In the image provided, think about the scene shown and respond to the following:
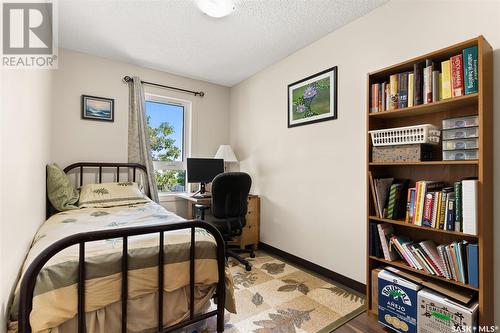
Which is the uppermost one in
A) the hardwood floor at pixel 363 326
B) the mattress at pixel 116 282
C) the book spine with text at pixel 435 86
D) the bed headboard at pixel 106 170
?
the book spine with text at pixel 435 86

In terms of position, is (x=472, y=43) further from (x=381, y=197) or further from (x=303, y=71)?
(x=303, y=71)

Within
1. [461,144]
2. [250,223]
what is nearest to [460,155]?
[461,144]

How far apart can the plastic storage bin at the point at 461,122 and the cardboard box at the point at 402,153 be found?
17cm

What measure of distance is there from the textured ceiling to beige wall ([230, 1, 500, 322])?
216 mm

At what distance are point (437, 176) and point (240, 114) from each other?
2.69 m

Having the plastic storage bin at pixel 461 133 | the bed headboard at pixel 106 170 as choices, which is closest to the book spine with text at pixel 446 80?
the plastic storage bin at pixel 461 133

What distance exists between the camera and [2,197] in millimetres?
964

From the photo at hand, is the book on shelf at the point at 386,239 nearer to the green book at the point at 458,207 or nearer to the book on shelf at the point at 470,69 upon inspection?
the green book at the point at 458,207

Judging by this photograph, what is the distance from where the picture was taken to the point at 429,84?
1.52 metres

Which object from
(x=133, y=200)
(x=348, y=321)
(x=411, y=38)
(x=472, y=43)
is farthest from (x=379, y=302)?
(x=133, y=200)

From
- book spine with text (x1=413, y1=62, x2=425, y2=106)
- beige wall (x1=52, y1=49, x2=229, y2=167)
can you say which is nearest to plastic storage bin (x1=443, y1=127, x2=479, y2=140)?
book spine with text (x1=413, y1=62, x2=425, y2=106)

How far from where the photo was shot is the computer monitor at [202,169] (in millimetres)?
3236

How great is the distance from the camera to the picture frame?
9.27 feet

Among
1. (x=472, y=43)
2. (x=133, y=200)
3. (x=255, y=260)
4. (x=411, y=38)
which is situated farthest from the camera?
(x=255, y=260)
